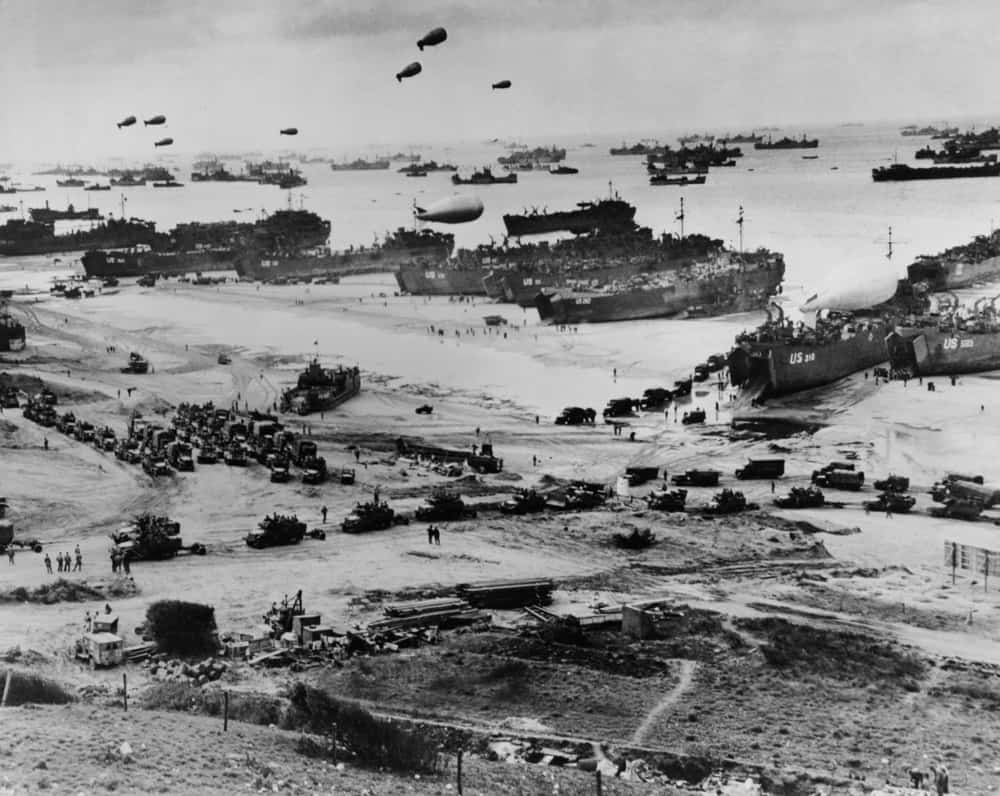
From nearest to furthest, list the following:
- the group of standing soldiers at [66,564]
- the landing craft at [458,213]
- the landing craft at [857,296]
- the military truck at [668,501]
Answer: the group of standing soldiers at [66,564], the military truck at [668,501], the landing craft at [458,213], the landing craft at [857,296]

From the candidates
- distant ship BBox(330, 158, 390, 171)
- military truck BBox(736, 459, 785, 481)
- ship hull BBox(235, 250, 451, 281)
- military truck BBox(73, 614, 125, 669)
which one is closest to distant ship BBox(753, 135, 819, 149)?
distant ship BBox(330, 158, 390, 171)

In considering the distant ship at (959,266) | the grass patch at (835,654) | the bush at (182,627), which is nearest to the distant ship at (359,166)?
the distant ship at (959,266)

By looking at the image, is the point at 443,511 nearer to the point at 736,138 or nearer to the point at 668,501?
the point at 668,501

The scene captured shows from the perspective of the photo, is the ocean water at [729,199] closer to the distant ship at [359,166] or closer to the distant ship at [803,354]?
the distant ship at [359,166]

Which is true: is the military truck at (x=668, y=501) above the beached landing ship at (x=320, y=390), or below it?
below

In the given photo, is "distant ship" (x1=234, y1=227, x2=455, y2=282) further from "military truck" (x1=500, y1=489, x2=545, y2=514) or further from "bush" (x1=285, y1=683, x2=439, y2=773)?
"bush" (x1=285, y1=683, x2=439, y2=773)

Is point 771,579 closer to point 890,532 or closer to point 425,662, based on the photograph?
point 890,532
